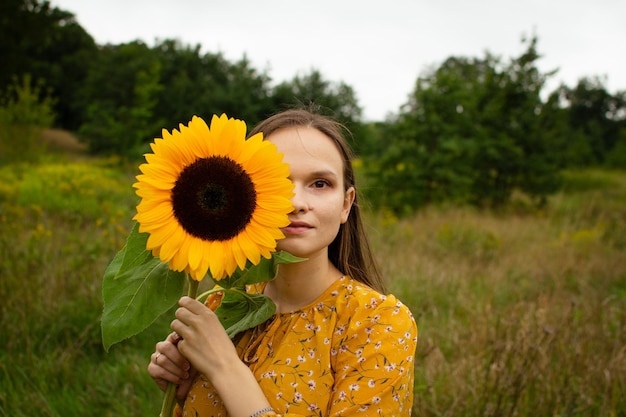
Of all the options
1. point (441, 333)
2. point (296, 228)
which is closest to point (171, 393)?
point (296, 228)

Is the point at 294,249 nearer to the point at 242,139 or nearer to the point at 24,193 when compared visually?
the point at 242,139

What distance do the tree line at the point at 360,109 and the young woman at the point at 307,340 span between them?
534mm

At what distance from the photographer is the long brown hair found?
1.57 metres

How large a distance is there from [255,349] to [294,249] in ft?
1.11

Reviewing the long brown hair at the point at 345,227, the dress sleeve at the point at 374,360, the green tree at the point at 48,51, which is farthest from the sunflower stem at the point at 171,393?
the green tree at the point at 48,51

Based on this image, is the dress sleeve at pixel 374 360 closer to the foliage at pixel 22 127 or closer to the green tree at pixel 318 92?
the foliage at pixel 22 127

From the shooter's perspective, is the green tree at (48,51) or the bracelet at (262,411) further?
the green tree at (48,51)

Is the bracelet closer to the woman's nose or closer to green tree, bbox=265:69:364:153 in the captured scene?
the woman's nose

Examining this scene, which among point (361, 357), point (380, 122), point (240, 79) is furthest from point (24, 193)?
point (240, 79)

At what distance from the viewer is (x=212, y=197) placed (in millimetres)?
1050

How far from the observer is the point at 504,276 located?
5.45m

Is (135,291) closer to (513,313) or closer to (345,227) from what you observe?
(345,227)

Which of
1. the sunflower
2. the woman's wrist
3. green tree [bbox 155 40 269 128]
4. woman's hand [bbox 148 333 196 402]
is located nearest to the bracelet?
the woman's wrist

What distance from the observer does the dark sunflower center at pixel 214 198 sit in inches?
40.9
